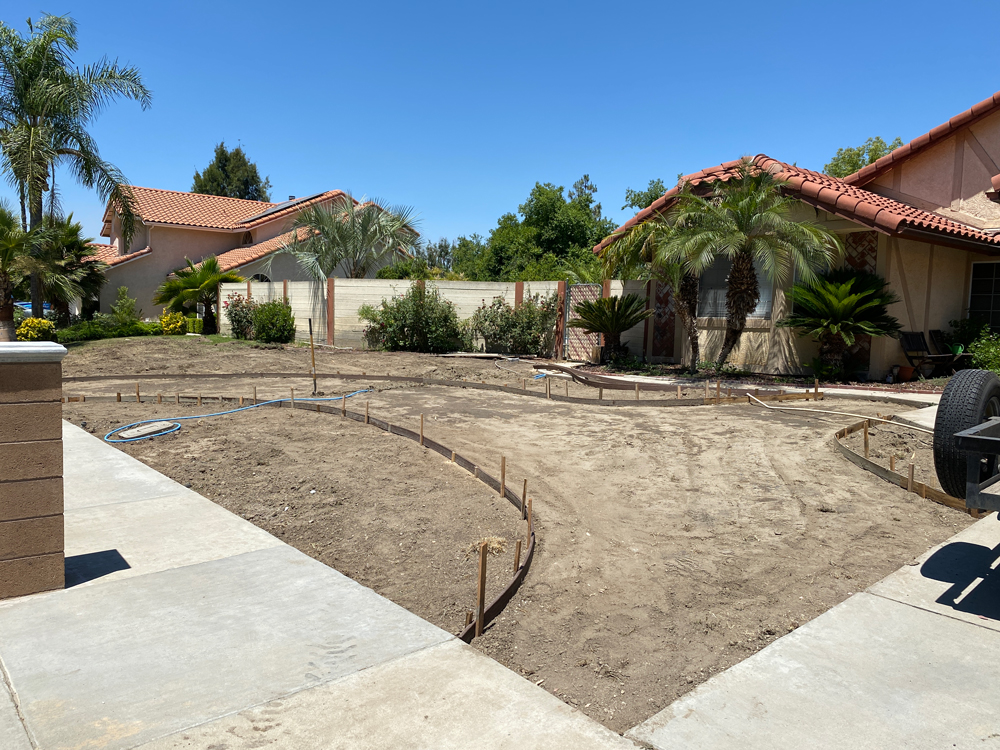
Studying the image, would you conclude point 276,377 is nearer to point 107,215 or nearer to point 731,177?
point 731,177

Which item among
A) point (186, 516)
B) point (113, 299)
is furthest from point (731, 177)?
point (113, 299)

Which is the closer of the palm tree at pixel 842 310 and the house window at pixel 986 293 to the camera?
the palm tree at pixel 842 310

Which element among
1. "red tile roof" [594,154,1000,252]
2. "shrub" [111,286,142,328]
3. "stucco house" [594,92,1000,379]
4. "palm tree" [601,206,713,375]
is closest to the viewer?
"red tile roof" [594,154,1000,252]

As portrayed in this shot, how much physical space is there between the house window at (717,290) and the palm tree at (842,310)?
146cm

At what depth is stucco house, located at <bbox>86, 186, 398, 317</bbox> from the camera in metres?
31.9

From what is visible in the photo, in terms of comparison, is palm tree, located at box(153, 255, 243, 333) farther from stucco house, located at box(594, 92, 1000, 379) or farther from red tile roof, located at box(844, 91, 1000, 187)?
red tile roof, located at box(844, 91, 1000, 187)

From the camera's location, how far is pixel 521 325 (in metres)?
20.7

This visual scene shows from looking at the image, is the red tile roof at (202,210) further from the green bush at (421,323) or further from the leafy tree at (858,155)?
the leafy tree at (858,155)

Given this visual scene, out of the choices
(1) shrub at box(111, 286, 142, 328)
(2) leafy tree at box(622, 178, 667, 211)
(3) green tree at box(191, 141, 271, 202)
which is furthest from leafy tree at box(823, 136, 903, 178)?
Result: (3) green tree at box(191, 141, 271, 202)

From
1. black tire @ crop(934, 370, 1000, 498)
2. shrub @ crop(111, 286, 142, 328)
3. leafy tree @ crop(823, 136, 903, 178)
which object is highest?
leafy tree @ crop(823, 136, 903, 178)

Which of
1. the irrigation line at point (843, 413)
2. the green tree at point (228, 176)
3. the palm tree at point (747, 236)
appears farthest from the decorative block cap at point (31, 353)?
the green tree at point (228, 176)

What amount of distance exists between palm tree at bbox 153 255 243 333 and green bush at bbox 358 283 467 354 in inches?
349

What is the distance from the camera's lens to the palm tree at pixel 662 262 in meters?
15.9

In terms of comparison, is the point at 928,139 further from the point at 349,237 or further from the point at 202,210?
the point at 202,210
